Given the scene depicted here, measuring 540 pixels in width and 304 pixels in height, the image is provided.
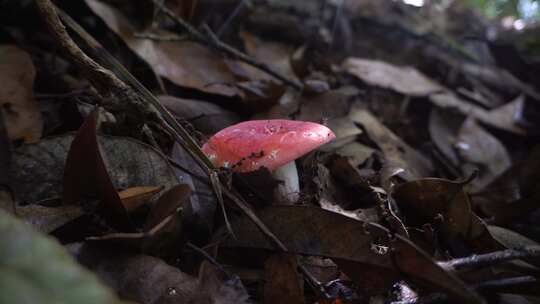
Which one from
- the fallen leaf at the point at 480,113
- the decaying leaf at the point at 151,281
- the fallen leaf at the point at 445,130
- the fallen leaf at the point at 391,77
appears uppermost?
the fallen leaf at the point at 391,77

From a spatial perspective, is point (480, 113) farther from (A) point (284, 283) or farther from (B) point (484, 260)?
(A) point (284, 283)

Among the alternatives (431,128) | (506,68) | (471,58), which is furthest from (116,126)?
(506,68)

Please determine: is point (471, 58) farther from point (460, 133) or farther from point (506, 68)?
point (460, 133)

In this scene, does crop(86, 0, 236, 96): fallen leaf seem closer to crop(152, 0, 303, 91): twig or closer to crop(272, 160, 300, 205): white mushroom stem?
crop(152, 0, 303, 91): twig

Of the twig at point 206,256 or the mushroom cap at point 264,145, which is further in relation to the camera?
the mushroom cap at point 264,145

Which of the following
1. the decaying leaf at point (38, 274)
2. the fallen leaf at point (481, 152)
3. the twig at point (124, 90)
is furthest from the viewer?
the fallen leaf at point (481, 152)

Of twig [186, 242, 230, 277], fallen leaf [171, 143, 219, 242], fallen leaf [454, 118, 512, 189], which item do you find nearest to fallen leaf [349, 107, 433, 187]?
fallen leaf [454, 118, 512, 189]

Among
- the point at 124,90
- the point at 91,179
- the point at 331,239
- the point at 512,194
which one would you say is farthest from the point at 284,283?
the point at 512,194

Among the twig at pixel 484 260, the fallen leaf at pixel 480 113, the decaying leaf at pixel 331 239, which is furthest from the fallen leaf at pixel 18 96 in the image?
the fallen leaf at pixel 480 113

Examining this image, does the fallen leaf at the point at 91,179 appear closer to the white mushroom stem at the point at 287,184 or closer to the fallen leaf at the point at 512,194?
the white mushroom stem at the point at 287,184
